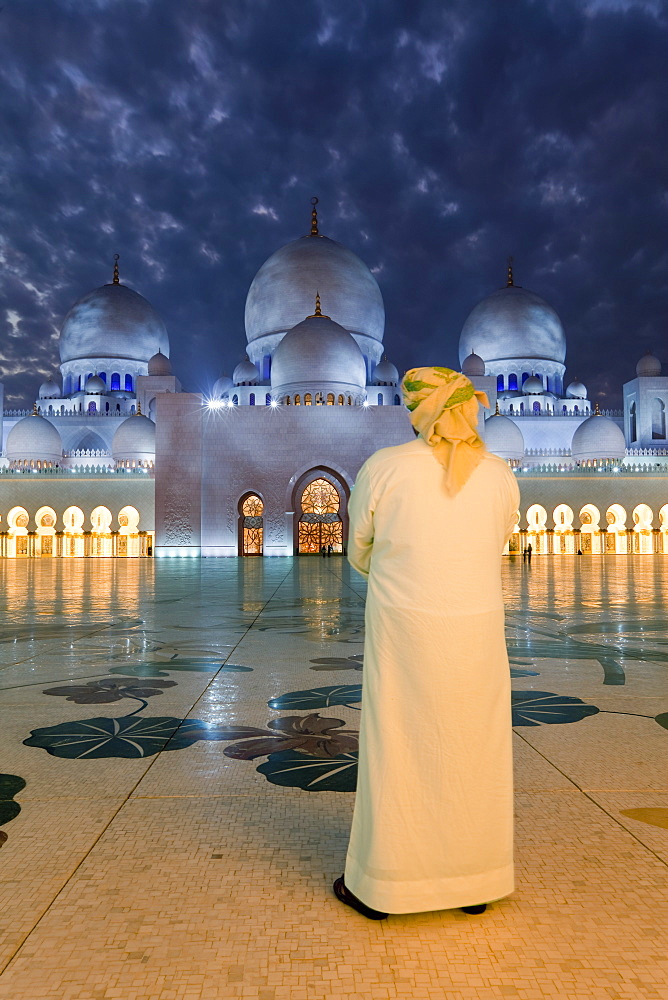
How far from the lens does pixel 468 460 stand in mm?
1640

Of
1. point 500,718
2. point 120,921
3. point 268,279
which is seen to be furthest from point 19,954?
point 268,279

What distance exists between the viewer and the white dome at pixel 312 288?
92.0 ft

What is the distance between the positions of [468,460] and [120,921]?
1.21 meters

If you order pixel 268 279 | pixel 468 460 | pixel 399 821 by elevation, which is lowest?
pixel 399 821

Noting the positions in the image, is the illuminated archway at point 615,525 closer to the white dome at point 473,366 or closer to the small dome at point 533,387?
the white dome at point 473,366

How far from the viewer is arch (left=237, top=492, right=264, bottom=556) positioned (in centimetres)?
2264

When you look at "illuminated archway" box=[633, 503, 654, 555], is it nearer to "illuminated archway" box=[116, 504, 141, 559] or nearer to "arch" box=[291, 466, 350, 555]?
"arch" box=[291, 466, 350, 555]

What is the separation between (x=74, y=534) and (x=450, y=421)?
25.6 meters

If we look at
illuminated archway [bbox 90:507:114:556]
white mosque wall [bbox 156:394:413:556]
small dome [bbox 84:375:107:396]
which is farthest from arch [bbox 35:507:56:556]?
small dome [bbox 84:375:107:396]

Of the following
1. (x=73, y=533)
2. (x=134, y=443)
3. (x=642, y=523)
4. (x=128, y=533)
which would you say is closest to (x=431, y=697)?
(x=128, y=533)

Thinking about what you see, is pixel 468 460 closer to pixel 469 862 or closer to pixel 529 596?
pixel 469 862

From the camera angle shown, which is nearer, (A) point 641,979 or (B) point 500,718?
(A) point 641,979

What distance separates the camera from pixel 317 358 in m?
24.2

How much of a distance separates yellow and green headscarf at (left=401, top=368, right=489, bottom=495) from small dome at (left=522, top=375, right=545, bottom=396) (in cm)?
3257
